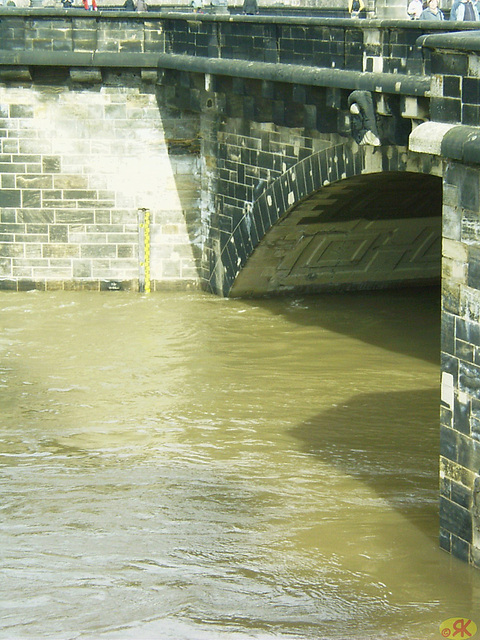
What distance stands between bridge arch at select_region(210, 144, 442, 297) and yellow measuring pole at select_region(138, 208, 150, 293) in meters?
1.08

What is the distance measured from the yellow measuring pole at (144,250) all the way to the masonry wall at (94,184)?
0.24 feet

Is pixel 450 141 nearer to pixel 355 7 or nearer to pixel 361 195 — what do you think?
pixel 361 195

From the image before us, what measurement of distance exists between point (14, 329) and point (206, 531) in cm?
736

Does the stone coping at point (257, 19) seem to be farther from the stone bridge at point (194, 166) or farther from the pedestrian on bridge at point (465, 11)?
the pedestrian on bridge at point (465, 11)

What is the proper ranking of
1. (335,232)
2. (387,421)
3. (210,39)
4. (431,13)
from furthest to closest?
(335,232) < (210,39) < (431,13) < (387,421)

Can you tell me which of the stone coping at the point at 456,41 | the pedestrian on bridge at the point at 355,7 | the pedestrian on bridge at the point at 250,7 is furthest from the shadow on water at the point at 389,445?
the pedestrian on bridge at the point at 250,7

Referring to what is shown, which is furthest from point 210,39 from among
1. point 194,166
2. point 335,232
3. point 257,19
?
point 335,232

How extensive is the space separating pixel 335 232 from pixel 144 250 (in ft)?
10.2

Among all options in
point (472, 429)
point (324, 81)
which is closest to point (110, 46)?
point (324, 81)

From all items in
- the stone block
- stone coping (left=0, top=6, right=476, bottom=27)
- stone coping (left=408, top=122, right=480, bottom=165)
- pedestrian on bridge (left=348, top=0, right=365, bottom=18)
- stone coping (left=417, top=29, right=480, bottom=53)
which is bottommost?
the stone block

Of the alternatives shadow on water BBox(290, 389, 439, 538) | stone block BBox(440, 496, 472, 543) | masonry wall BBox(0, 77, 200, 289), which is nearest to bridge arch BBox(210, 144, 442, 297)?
masonry wall BBox(0, 77, 200, 289)

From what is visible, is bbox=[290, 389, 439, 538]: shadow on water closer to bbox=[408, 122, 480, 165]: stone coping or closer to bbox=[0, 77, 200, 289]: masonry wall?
bbox=[408, 122, 480, 165]: stone coping

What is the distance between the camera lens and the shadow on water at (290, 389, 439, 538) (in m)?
9.98

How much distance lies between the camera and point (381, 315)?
659 inches
